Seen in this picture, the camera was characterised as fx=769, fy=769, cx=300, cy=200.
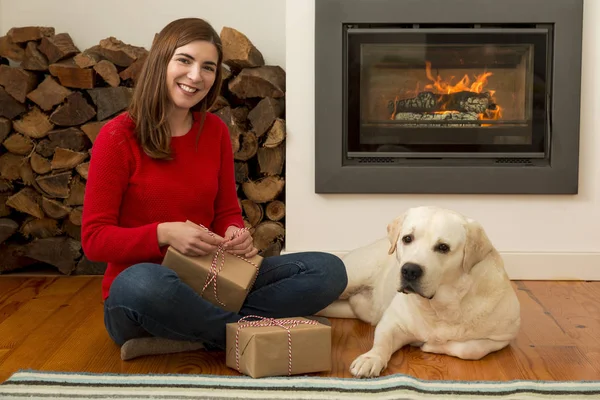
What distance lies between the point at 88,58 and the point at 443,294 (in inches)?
77.3

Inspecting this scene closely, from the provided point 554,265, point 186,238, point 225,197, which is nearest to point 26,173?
point 225,197

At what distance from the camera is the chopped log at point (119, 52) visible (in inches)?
132

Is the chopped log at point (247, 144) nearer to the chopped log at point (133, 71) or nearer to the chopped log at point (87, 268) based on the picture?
the chopped log at point (133, 71)

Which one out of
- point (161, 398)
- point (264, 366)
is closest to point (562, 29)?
point (264, 366)

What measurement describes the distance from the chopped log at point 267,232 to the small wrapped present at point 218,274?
49.2 inches

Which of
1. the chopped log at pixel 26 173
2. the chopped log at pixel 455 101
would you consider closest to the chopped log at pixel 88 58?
the chopped log at pixel 26 173

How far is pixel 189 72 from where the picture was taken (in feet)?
7.25

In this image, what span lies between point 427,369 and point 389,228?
0.41 metres

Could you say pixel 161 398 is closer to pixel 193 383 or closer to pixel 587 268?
pixel 193 383

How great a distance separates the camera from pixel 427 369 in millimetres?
2111

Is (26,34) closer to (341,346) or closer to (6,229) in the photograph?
(6,229)

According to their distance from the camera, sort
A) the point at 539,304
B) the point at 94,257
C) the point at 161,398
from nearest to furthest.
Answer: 1. the point at 161,398
2. the point at 94,257
3. the point at 539,304

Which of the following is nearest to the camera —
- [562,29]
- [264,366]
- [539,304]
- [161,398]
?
[161,398]

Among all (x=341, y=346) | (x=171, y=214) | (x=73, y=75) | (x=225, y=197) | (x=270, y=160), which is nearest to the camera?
(x=171, y=214)
